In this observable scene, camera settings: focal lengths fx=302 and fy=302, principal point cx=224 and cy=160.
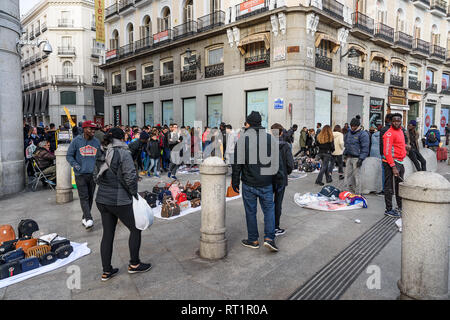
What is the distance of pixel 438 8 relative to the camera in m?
24.4

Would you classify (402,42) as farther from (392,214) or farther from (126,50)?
(126,50)

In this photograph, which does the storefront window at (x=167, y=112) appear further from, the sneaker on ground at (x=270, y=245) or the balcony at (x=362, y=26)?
the sneaker on ground at (x=270, y=245)

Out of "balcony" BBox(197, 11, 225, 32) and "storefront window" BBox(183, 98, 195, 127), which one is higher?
"balcony" BBox(197, 11, 225, 32)

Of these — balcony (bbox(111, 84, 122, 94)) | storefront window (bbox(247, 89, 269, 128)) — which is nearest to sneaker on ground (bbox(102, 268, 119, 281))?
storefront window (bbox(247, 89, 269, 128))

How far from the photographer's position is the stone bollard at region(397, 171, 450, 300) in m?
2.70

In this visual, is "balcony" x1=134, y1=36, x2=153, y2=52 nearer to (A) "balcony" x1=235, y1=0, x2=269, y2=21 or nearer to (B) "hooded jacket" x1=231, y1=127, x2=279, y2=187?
(A) "balcony" x1=235, y1=0, x2=269, y2=21

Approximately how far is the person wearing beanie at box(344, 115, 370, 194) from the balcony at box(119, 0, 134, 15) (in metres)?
22.6

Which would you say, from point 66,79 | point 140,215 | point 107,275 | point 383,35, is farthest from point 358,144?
point 66,79

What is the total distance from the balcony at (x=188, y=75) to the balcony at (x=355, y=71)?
9.71 metres

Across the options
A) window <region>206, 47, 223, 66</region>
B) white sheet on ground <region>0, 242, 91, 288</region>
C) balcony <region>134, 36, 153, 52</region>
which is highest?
balcony <region>134, 36, 153, 52</region>

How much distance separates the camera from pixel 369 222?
5.75 m

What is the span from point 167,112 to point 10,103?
14.5m

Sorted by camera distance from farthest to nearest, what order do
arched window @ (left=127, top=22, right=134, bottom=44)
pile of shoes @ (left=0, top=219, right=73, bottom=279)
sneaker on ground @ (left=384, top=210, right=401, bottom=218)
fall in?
arched window @ (left=127, top=22, right=134, bottom=44) → sneaker on ground @ (left=384, top=210, right=401, bottom=218) → pile of shoes @ (left=0, top=219, right=73, bottom=279)

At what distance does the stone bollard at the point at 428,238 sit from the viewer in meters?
2.70
